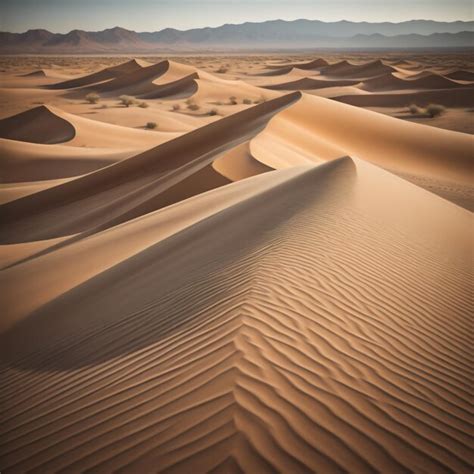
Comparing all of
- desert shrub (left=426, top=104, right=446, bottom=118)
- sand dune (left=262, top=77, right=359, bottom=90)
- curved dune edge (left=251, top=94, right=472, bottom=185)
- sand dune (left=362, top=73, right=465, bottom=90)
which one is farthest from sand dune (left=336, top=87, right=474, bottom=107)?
curved dune edge (left=251, top=94, right=472, bottom=185)

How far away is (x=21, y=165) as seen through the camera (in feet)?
53.4

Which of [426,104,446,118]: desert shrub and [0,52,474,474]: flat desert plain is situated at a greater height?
[0,52,474,474]: flat desert plain

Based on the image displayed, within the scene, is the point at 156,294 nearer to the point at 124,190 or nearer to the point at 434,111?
the point at 124,190

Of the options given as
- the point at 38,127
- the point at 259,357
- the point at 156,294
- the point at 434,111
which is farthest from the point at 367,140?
the point at 38,127

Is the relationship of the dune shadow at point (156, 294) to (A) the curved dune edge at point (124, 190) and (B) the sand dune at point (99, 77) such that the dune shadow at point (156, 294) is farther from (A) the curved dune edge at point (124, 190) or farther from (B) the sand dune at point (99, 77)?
(B) the sand dune at point (99, 77)

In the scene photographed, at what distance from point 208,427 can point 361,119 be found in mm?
16902

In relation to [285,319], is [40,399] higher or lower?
lower

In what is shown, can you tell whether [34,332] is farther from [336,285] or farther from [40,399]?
[336,285]

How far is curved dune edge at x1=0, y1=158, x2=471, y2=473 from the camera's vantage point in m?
2.30

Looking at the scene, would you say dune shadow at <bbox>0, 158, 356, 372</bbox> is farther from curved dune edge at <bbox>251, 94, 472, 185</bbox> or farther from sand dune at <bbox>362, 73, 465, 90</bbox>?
sand dune at <bbox>362, 73, 465, 90</bbox>

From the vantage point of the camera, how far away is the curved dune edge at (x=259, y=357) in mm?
2297

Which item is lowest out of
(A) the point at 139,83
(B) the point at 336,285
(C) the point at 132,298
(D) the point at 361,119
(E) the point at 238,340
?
(A) the point at 139,83

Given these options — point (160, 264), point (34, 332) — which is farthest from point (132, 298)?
point (34, 332)

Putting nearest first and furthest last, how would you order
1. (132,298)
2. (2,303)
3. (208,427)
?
1. (208,427)
2. (132,298)
3. (2,303)
